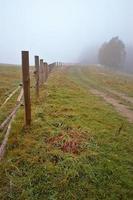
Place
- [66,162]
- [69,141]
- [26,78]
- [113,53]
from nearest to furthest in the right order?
1. [66,162]
2. [69,141]
3. [26,78]
4. [113,53]

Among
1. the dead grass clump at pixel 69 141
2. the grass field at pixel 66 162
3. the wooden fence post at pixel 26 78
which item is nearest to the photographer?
the grass field at pixel 66 162

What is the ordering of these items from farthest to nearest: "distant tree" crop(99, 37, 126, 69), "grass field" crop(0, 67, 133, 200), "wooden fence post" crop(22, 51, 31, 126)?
"distant tree" crop(99, 37, 126, 69), "wooden fence post" crop(22, 51, 31, 126), "grass field" crop(0, 67, 133, 200)

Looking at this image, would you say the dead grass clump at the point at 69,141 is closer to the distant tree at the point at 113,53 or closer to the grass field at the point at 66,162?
the grass field at the point at 66,162

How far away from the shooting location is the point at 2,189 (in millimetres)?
4867

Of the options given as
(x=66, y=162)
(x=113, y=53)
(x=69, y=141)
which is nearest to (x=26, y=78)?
(x=69, y=141)

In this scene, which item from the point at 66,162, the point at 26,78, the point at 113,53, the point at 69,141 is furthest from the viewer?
the point at 113,53

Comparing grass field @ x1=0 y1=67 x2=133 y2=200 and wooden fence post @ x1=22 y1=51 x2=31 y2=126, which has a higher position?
wooden fence post @ x1=22 y1=51 x2=31 y2=126

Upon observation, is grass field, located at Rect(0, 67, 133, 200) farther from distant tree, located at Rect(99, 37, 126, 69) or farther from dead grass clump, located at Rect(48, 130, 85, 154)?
distant tree, located at Rect(99, 37, 126, 69)

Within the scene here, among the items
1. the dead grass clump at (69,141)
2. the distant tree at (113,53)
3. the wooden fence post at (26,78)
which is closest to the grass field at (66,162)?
the dead grass clump at (69,141)

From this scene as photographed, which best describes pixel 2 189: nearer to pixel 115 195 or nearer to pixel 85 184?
pixel 85 184

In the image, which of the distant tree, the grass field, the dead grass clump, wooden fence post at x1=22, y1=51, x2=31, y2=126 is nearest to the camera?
the grass field

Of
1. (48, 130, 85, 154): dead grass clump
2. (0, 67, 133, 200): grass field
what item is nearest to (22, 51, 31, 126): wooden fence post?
(0, 67, 133, 200): grass field

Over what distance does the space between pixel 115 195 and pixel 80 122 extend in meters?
4.13

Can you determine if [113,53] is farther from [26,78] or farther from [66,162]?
[66,162]
